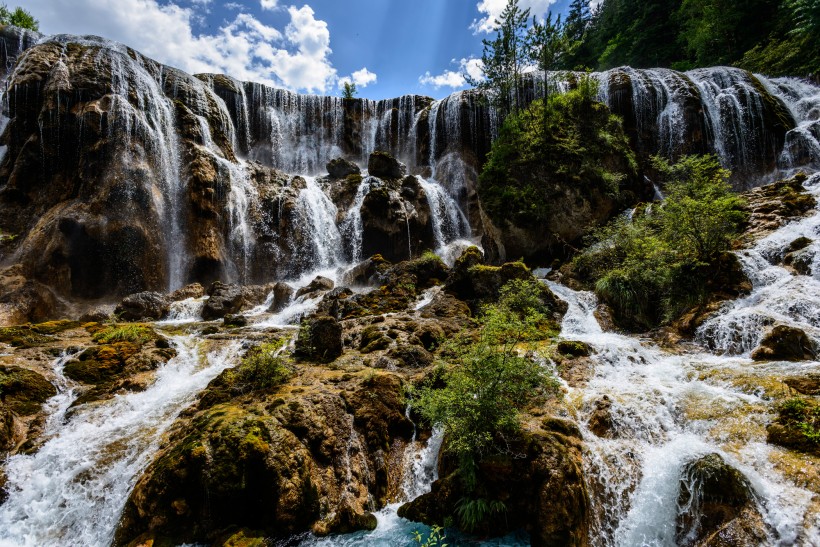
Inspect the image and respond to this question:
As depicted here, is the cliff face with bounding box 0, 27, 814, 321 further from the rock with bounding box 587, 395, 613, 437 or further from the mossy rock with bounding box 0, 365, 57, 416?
the rock with bounding box 587, 395, 613, 437

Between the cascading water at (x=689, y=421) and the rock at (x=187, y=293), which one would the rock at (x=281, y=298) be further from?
the cascading water at (x=689, y=421)

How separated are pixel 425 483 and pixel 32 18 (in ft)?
156

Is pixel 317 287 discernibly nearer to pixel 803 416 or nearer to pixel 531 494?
pixel 531 494

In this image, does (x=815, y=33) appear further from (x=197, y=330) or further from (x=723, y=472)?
(x=197, y=330)

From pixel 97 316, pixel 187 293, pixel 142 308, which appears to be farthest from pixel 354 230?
pixel 97 316

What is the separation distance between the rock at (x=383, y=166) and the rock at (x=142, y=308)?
610 inches

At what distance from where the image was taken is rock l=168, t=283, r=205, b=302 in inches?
725

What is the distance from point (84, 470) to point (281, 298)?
12.1 m

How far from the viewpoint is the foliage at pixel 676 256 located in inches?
424

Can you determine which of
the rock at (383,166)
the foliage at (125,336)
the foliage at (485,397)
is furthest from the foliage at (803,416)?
the rock at (383,166)

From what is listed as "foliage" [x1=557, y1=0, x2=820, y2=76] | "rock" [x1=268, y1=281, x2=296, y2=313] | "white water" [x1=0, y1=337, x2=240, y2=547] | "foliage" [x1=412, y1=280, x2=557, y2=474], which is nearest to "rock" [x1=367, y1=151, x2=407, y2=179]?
"rock" [x1=268, y1=281, x2=296, y2=313]

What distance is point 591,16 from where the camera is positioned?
2005 inches

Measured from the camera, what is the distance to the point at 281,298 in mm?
18172

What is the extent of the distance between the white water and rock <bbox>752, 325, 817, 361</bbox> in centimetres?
1169
